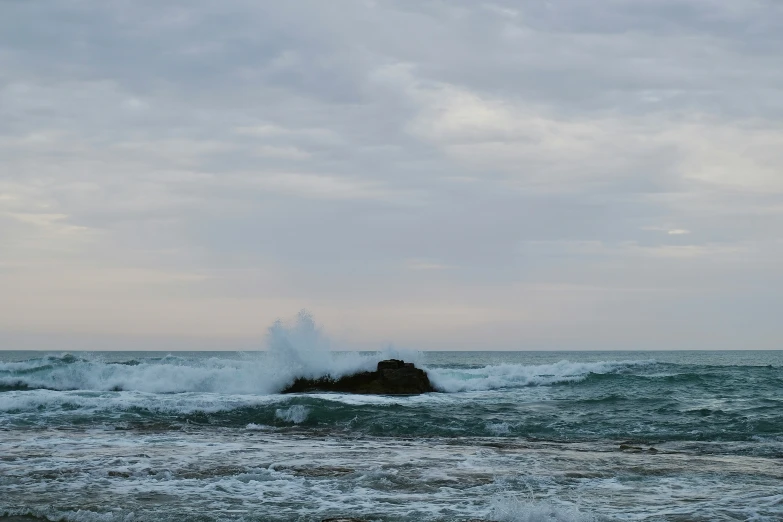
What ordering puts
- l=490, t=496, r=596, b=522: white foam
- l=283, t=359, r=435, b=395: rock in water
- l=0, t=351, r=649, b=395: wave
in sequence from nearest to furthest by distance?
l=490, t=496, r=596, b=522: white foam
l=283, t=359, r=435, b=395: rock in water
l=0, t=351, r=649, b=395: wave

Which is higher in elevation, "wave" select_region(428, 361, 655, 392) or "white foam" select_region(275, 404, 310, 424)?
"white foam" select_region(275, 404, 310, 424)

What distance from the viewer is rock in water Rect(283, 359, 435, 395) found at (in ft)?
85.1

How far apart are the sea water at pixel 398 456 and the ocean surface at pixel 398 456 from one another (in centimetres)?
4

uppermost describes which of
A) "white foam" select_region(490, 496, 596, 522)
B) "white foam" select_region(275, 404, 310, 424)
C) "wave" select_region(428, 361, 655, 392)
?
"white foam" select_region(490, 496, 596, 522)

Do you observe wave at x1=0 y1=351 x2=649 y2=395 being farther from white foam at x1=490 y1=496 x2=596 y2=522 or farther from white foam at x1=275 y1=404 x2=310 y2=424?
white foam at x1=490 y1=496 x2=596 y2=522

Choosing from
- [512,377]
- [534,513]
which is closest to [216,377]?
[512,377]

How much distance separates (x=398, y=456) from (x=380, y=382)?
46.6ft

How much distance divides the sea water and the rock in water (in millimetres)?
1382

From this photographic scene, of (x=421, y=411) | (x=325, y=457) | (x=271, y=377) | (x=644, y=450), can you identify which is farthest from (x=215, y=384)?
(x=644, y=450)

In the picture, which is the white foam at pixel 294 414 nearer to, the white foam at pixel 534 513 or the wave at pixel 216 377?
the wave at pixel 216 377

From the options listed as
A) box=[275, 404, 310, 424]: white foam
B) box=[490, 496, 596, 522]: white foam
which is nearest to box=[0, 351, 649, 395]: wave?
box=[275, 404, 310, 424]: white foam

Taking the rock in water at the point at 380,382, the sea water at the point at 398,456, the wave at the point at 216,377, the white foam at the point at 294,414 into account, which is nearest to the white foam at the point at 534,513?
the sea water at the point at 398,456

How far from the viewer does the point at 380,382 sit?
85.8 ft

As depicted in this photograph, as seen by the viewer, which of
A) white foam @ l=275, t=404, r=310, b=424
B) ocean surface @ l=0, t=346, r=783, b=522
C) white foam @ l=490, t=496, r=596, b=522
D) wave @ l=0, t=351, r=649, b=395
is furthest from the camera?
wave @ l=0, t=351, r=649, b=395
